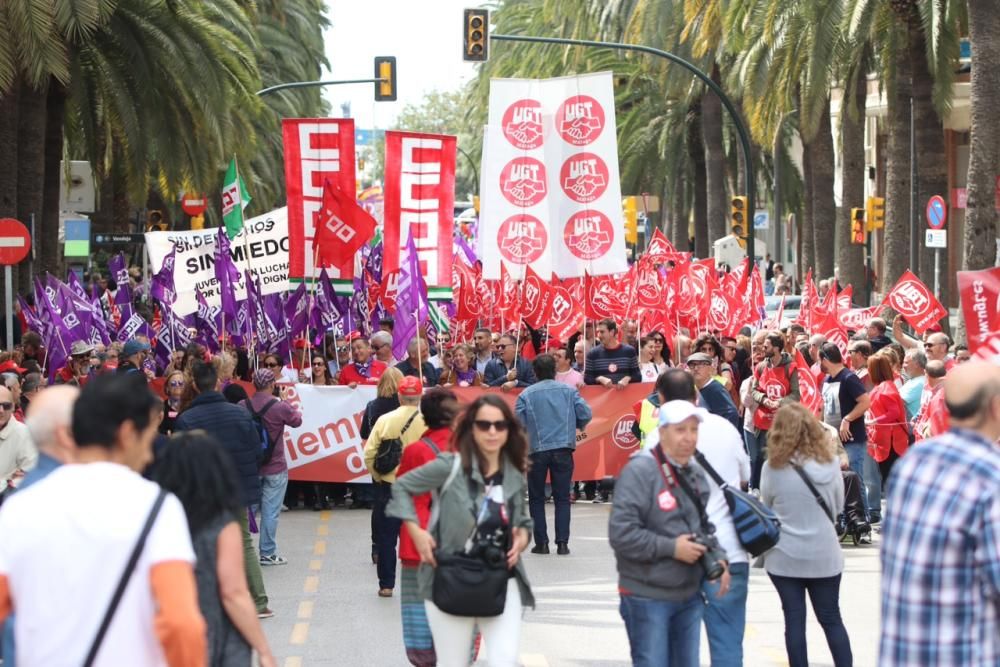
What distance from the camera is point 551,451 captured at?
44.1ft

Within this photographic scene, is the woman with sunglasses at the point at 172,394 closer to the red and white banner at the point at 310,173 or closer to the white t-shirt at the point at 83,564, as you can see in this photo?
the red and white banner at the point at 310,173

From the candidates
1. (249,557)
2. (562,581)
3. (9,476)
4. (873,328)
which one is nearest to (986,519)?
(249,557)

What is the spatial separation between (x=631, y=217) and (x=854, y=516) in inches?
1331

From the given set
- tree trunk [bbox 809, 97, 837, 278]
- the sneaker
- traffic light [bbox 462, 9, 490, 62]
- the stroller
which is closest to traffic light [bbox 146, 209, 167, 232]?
traffic light [bbox 462, 9, 490, 62]

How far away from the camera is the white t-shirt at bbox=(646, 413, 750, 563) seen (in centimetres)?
730

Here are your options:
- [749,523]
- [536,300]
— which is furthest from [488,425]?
[536,300]

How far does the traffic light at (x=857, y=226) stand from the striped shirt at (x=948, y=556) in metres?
26.7

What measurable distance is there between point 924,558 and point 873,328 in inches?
531

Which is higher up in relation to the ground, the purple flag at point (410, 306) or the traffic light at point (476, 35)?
the traffic light at point (476, 35)

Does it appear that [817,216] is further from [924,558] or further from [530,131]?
[924,558]

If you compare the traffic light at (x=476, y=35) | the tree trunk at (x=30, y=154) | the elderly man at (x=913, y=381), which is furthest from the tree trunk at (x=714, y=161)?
the elderly man at (x=913, y=381)

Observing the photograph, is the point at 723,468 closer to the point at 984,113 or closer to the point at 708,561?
the point at 708,561

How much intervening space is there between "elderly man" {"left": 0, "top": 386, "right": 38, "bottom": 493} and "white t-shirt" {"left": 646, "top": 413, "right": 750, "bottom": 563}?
154 inches

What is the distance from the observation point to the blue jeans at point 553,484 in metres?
13.4
